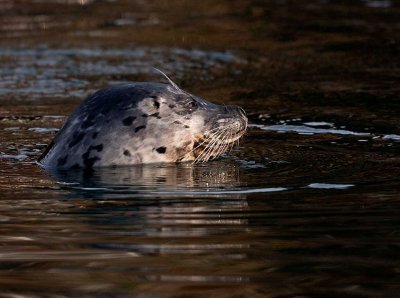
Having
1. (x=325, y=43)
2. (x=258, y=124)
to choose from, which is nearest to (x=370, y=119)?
(x=258, y=124)

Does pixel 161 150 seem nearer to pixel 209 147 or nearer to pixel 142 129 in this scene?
pixel 142 129

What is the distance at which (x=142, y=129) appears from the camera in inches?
298

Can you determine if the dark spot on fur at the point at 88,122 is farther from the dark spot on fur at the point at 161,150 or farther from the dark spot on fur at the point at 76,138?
the dark spot on fur at the point at 161,150

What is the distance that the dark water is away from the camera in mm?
4746

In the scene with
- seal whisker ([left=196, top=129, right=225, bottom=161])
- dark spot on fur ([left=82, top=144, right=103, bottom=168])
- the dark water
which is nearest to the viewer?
the dark water

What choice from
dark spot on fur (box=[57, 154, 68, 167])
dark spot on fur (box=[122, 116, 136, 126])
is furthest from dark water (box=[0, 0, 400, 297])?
dark spot on fur (box=[122, 116, 136, 126])

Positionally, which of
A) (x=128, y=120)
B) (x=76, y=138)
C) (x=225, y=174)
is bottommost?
(x=225, y=174)

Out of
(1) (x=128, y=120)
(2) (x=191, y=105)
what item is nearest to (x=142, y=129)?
(1) (x=128, y=120)

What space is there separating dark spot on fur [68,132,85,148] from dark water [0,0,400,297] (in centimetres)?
25

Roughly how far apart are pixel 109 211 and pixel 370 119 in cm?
368

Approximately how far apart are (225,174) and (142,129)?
2.03 ft

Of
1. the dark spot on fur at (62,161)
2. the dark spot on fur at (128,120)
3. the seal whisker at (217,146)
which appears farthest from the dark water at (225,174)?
the dark spot on fur at (128,120)

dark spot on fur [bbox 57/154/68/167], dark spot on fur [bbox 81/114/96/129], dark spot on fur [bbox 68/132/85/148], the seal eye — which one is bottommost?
dark spot on fur [bbox 57/154/68/167]

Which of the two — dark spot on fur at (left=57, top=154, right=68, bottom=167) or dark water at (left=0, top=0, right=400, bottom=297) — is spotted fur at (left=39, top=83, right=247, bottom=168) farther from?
dark water at (left=0, top=0, right=400, bottom=297)
